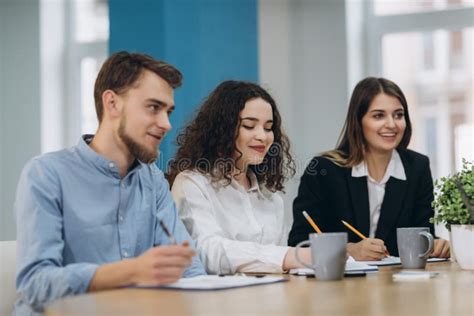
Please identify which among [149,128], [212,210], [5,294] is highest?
[149,128]

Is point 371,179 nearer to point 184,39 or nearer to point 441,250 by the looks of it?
point 441,250

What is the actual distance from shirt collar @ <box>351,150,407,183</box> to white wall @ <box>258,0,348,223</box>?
1.22 metres

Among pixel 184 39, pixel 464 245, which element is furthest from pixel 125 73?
pixel 184 39

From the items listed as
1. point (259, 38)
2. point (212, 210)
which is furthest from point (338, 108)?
point (212, 210)

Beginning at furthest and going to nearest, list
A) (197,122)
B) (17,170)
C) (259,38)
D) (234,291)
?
(17,170) → (259,38) → (197,122) → (234,291)

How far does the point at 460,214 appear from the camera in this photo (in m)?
2.00

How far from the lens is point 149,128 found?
A: 6.26ft

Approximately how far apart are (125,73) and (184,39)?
67.7 inches

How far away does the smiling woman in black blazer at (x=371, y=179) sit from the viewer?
287cm

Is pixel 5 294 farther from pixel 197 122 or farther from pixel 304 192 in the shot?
pixel 304 192

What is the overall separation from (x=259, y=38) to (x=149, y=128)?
2390 mm

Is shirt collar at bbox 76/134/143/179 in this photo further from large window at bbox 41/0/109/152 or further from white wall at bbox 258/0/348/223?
large window at bbox 41/0/109/152

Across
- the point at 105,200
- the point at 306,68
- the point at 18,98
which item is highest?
the point at 306,68

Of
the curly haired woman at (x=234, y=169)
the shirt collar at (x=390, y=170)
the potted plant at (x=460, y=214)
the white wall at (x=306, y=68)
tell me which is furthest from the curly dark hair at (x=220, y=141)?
the white wall at (x=306, y=68)
